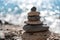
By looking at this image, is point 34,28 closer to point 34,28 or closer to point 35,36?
point 34,28

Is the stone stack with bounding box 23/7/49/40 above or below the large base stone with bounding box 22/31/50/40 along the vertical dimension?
above

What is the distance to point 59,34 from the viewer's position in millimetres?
30094

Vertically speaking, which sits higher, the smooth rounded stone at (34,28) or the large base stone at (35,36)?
the smooth rounded stone at (34,28)

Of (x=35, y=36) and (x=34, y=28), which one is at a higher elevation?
(x=34, y=28)

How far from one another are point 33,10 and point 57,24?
20641mm

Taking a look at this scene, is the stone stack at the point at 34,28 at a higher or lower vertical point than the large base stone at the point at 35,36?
higher

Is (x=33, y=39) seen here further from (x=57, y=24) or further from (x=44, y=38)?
(x=57, y=24)

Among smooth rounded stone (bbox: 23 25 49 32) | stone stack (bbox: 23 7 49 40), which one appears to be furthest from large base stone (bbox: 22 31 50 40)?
smooth rounded stone (bbox: 23 25 49 32)

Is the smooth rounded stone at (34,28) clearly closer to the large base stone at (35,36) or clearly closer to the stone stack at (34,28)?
the stone stack at (34,28)

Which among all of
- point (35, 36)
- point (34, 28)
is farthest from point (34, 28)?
point (35, 36)

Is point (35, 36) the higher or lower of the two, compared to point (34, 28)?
lower

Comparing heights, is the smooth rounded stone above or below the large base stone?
above

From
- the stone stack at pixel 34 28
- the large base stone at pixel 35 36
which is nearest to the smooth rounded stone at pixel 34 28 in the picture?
the stone stack at pixel 34 28

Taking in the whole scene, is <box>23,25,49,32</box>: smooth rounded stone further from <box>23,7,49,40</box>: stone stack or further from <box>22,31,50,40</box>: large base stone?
<box>22,31,50,40</box>: large base stone
